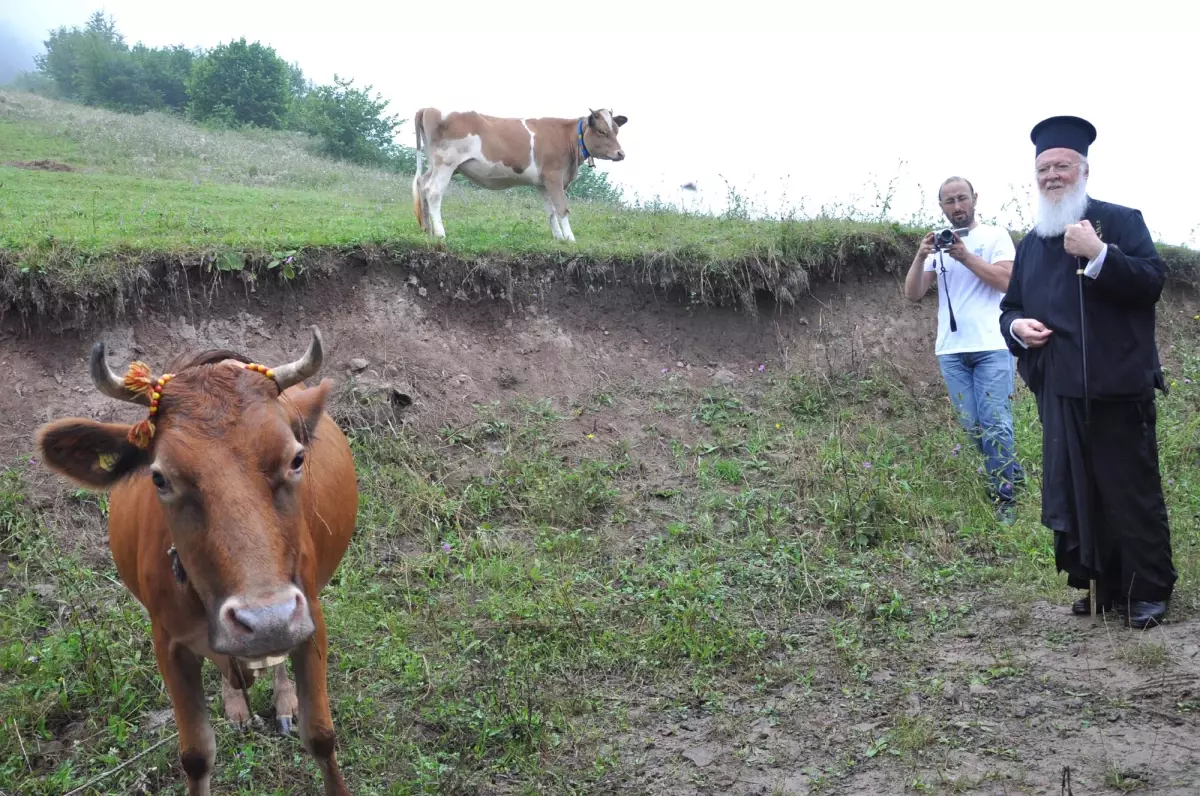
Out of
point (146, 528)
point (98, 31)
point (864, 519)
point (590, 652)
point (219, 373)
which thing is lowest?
point (590, 652)

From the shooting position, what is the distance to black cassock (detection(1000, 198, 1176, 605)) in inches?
193

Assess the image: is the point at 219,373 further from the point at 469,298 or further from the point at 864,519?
the point at 469,298

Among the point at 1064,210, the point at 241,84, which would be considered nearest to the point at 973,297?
the point at 1064,210

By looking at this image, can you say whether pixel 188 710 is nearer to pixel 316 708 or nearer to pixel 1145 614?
pixel 316 708

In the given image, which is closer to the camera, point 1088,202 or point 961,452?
point 1088,202

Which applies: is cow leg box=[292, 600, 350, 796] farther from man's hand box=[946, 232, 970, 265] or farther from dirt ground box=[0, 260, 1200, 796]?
man's hand box=[946, 232, 970, 265]

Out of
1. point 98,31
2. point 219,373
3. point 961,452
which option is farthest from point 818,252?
point 98,31

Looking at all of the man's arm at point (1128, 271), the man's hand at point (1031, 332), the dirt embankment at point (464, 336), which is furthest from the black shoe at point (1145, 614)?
the dirt embankment at point (464, 336)

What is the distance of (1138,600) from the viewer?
4996mm

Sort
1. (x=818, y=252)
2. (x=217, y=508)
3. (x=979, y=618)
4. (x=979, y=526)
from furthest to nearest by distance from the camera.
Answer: (x=818, y=252) → (x=979, y=526) → (x=979, y=618) → (x=217, y=508)

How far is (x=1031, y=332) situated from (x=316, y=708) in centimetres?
418

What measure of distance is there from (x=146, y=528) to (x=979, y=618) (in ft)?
14.8

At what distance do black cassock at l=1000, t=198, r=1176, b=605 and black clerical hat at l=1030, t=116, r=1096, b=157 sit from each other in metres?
0.39

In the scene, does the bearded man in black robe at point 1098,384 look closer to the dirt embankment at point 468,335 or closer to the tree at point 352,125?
the dirt embankment at point 468,335
